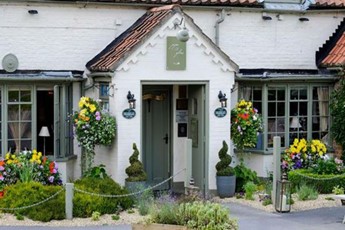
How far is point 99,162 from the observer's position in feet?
62.3

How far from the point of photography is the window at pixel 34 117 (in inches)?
728

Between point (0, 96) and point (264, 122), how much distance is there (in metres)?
6.62

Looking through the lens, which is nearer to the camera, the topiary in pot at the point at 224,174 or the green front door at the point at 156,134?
the topiary in pot at the point at 224,174

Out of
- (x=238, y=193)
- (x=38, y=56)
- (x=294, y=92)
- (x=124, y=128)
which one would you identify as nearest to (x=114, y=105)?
(x=124, y=128)

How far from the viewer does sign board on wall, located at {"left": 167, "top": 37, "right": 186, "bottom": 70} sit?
18281 millimetres

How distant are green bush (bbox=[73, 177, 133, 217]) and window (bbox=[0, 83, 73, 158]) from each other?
1.96 metres

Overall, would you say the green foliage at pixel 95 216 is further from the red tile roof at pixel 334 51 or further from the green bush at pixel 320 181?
the red tile roof at pixel 334 51

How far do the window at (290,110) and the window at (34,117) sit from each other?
467 cm

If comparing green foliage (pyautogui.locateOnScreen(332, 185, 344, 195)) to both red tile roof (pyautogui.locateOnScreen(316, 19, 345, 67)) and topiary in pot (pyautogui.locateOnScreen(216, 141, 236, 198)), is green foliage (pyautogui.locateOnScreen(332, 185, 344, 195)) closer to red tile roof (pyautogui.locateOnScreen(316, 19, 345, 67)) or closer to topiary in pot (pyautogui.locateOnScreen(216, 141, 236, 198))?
topiary in pot (pyautogui.locateOnScreen(216, 141, 236, 198))

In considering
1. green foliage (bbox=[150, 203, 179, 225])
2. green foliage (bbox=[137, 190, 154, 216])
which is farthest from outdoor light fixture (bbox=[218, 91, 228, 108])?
green foliage (bbox=[150, 203, 179, 225])

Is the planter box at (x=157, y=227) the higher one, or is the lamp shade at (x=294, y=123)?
the lamp shade at (x=294, y=123)

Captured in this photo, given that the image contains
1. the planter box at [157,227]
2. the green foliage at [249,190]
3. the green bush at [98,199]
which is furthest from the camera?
the green foliage at [249,190]

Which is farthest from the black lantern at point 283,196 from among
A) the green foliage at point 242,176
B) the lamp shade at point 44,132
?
the lamp shade at point 44,132

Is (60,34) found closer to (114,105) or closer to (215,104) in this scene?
(114,105)
